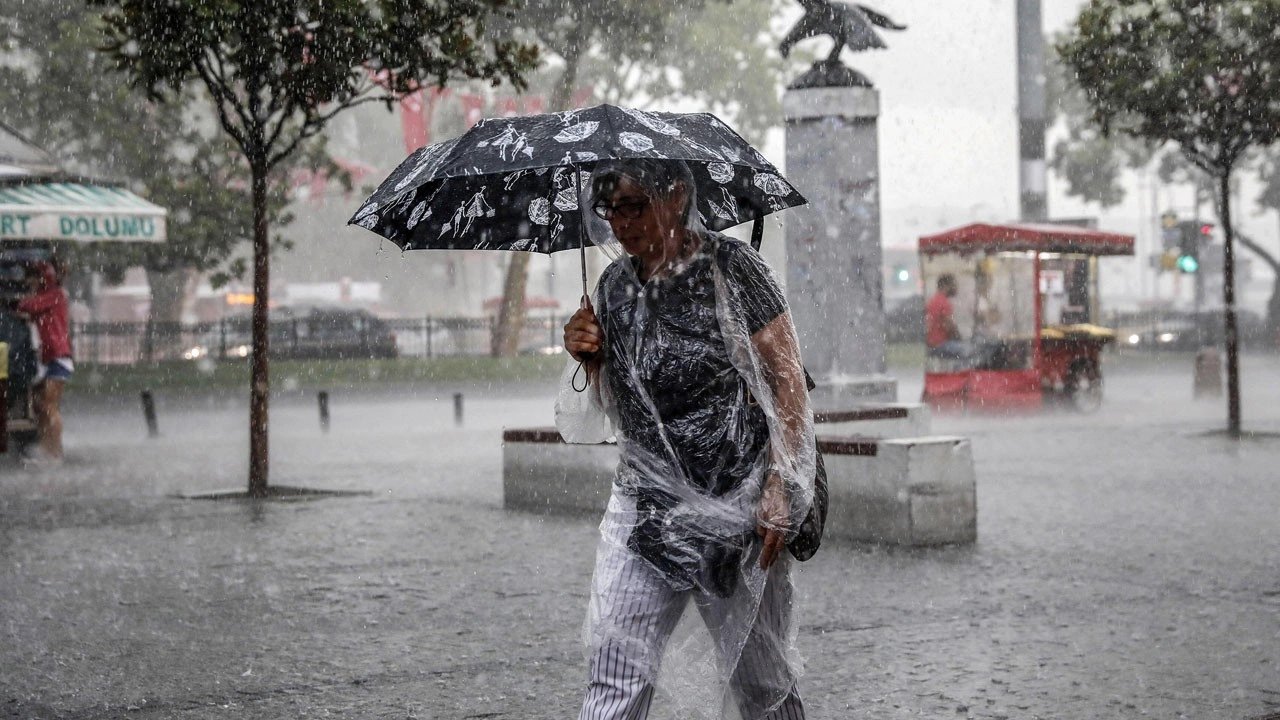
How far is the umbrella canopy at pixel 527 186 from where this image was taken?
393 centimetres

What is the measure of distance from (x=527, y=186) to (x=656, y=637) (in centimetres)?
134

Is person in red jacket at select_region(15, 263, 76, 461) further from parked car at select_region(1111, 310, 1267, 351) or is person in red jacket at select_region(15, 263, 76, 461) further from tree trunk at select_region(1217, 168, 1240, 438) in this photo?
parked car at select_region(1111, 310, 1267, 351)

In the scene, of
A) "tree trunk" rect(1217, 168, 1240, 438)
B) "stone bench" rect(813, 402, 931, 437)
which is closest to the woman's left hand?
"stone bench" rect(813, 402, 931, 437)

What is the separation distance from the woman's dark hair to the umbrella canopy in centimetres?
11

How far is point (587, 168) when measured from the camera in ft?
13.9

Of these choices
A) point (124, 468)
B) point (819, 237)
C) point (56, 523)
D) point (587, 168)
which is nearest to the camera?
point (587, 168)

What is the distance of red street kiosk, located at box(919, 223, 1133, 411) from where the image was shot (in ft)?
69.3

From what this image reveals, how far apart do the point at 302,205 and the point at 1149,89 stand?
63555mm

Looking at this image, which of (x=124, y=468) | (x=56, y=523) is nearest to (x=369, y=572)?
(x=56, y=523)

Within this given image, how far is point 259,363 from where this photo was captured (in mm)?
11797

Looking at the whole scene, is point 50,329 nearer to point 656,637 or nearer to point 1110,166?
point 656,637

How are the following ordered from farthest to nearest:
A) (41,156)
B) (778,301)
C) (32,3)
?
(32,3) < (41,156) < (778,301)

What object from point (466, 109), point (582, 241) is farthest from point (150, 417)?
point (466, 109)

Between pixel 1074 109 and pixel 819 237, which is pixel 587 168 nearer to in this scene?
pixel 819 237
